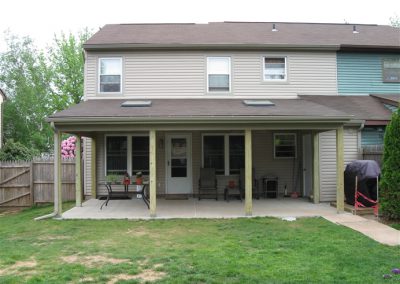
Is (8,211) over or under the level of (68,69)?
under

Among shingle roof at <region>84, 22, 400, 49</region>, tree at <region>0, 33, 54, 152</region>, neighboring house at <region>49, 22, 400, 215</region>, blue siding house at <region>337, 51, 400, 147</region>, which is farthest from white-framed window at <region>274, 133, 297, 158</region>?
tree at <region>0, 33, 54, 152</region>

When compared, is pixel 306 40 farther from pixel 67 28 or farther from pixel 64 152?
pixel 67 28

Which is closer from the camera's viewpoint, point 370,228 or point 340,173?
point 370,228

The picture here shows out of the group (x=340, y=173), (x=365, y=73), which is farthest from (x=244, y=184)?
(x=365, y=73)

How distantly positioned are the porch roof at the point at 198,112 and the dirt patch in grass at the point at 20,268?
13.3 feet

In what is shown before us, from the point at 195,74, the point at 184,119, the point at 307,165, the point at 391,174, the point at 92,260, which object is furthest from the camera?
the point at 195,74

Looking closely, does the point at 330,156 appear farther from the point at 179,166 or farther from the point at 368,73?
the point at 179,166

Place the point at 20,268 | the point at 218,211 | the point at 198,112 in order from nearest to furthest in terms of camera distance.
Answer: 1. the point at 20,268
2. the point at 198,112
3. the point at 218,211

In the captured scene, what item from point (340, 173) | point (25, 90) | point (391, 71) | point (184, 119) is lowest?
point (340, 173)

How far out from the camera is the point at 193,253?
5.95 m

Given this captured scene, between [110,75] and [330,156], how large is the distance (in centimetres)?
731

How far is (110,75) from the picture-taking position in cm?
1247

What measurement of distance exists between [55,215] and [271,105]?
6318 millimetres

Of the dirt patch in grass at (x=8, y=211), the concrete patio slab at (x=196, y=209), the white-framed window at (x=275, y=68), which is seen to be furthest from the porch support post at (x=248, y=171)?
the dirt patch in grass at (x=8, y=211)
